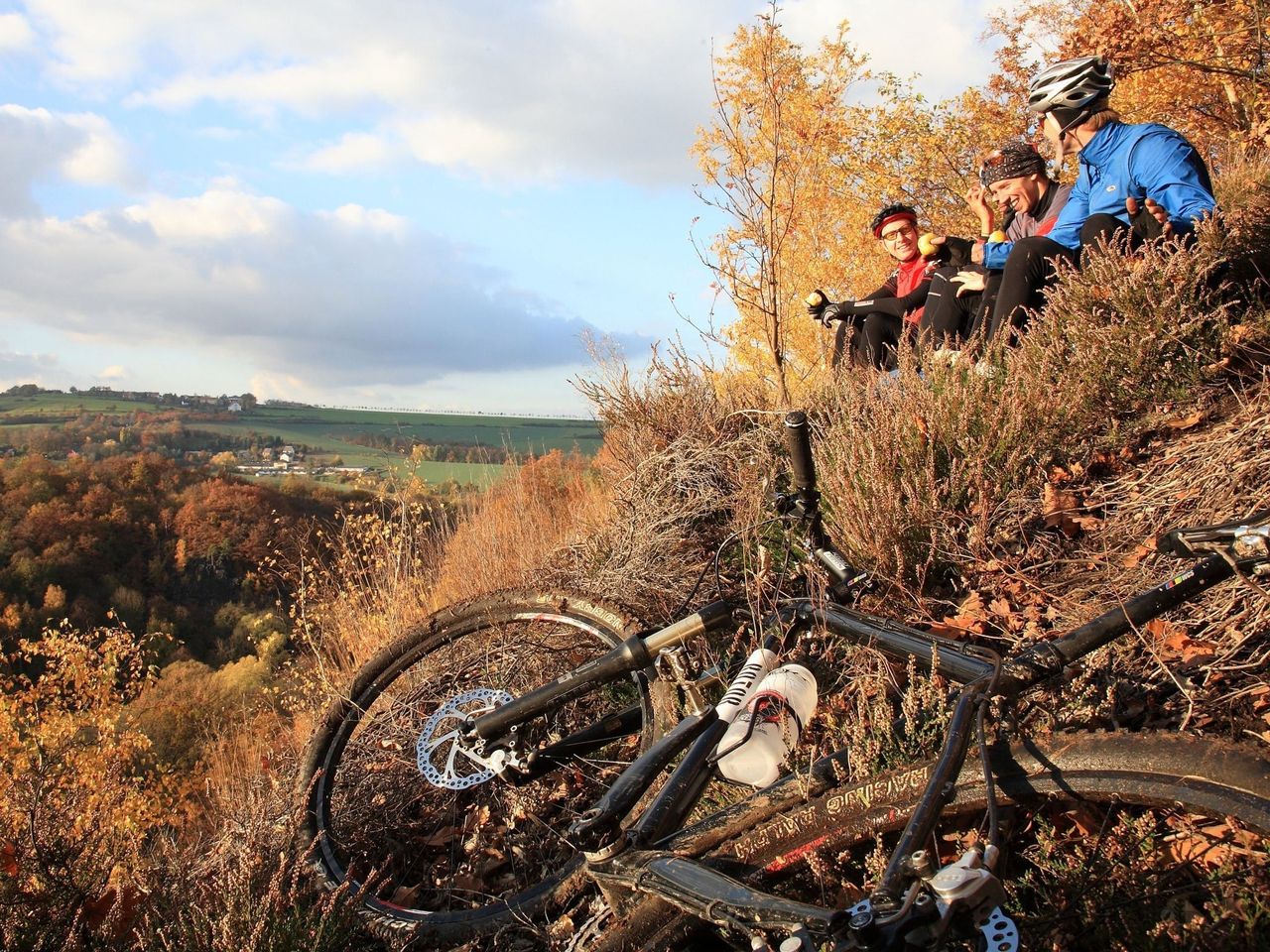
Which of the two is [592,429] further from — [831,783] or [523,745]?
[831,783]

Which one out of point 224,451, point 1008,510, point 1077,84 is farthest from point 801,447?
point 224,451

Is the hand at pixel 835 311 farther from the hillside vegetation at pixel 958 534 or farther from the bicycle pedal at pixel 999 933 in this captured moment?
the bicycle pedal at pixel 999 933

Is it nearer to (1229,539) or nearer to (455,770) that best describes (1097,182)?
(1229,539)

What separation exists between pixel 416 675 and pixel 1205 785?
10.1ft

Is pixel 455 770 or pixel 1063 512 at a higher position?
pixel 1063 512

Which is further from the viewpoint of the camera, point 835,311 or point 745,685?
point 835,311

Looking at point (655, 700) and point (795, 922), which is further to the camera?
point (655, 700)

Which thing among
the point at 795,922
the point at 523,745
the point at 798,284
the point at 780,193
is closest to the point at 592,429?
the point at 523,745

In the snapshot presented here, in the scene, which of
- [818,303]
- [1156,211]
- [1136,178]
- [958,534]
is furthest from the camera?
[818,303]

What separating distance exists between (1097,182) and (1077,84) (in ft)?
1.69

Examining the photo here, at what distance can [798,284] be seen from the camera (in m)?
15.2

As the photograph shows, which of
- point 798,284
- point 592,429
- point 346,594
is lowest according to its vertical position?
point 346,594

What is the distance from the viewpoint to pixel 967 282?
15.9 ft

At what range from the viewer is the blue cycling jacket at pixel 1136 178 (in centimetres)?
377
